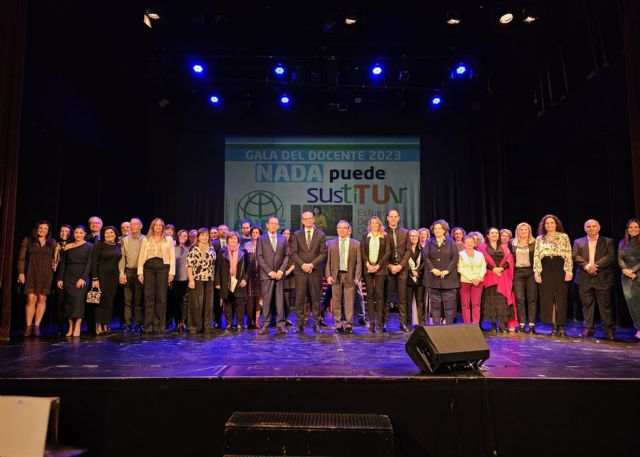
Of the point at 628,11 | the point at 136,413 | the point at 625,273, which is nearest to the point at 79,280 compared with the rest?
the point at 136,413

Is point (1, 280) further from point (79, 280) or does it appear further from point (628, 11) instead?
point (628, 11)

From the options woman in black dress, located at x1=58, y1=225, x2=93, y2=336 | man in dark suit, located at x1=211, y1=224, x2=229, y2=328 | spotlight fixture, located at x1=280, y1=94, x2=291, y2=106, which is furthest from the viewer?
spotlight fixture, located at x1=280, y1=94, x2=291, y2=106

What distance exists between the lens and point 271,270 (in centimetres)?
548

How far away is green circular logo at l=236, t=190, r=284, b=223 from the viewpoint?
10.1 meters

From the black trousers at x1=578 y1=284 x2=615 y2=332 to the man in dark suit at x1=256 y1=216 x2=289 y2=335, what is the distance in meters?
3.75

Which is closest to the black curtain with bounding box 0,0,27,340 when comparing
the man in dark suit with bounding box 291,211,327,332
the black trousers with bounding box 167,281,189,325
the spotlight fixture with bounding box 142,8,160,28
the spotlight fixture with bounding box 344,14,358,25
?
the black trousers with bounding box 167,281,189,325

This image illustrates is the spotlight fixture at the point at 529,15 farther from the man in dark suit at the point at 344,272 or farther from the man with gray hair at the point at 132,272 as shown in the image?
the man with gray hair at the point at 132,272

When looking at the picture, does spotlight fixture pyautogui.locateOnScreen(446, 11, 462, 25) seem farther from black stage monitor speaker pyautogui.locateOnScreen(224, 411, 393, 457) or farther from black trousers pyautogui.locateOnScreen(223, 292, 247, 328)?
black stage monitor speaker pyautogui.locateOnScreen(224, 411, 393, 457)

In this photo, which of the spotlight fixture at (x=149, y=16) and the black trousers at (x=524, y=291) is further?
the spotlight fixture at (x=149, y=16)

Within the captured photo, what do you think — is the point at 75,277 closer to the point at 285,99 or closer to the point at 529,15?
the point at 285,99

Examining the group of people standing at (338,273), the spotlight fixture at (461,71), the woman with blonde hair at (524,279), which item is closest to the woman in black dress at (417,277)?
the group of people standing at (338,273)

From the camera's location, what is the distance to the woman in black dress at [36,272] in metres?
5.31

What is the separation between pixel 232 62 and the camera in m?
8.52

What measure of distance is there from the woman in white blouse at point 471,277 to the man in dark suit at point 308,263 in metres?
1.86
